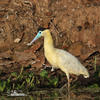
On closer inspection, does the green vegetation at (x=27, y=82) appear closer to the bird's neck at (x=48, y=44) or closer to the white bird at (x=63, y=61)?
the white bird at (x=63, y=61)

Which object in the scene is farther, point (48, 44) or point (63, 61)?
point (48, 44)

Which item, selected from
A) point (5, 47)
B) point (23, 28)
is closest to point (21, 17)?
point (23, 28)

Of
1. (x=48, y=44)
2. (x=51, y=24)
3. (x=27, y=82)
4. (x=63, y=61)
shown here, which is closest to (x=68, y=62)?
(x=63, y=61)

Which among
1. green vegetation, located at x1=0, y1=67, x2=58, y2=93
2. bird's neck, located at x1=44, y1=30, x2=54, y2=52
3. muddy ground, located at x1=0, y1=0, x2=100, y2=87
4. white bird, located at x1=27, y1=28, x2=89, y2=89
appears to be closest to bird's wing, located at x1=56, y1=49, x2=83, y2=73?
white bird, located at x1=27, y1=28, x2=89, y2=89

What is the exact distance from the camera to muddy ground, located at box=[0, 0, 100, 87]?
14.2m

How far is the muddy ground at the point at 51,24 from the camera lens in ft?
46.7

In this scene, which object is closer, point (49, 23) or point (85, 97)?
point (85, 97)

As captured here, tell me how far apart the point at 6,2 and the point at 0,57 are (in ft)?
10.3

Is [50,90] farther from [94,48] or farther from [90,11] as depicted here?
[90,11]

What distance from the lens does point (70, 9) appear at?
50.6 ft

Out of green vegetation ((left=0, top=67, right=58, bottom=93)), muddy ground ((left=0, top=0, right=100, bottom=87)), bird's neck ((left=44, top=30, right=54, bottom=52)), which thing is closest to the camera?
green vegetation ((left=0, top=67, right=58, bottom=93))

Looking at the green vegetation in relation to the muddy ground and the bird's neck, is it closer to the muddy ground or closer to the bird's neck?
the bird's neck

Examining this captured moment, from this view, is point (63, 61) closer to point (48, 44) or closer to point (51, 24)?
point (48, 44)

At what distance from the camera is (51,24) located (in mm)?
15062
